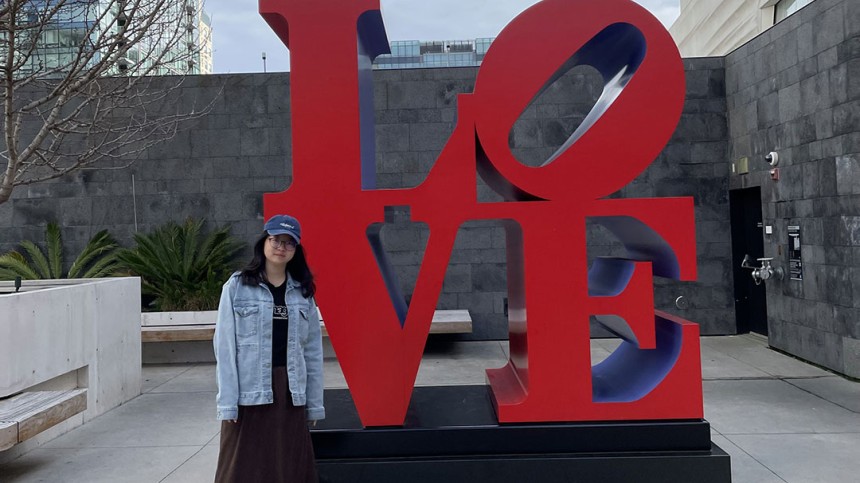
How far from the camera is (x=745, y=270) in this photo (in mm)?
8953

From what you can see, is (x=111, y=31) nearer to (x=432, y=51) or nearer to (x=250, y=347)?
(x=250, y=347)

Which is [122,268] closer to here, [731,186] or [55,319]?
[55,319]

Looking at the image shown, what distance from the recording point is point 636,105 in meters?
3.65

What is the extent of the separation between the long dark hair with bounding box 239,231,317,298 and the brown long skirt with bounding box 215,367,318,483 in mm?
420

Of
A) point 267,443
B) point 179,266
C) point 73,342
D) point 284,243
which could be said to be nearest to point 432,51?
point 179,266

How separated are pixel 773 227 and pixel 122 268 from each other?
9067mm

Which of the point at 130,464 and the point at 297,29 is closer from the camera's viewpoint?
the point at 297,29

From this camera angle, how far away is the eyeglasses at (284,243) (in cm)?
289

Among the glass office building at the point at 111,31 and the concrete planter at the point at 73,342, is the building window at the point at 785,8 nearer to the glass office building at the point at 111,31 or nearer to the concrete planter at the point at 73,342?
the glass office building at the point at 111,31

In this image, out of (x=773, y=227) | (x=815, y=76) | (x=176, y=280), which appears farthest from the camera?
(x=176, y=280)

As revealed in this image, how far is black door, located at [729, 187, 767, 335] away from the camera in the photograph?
8.84 m

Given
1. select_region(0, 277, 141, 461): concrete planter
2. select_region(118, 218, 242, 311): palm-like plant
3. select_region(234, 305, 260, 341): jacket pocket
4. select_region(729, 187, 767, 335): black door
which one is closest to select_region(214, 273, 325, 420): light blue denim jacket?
select_region(234, 305, 260, 341): jacket pocket

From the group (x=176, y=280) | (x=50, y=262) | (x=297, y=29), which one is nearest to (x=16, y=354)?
(x=297, y=29)

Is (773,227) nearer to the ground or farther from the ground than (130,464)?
farther from the ground
